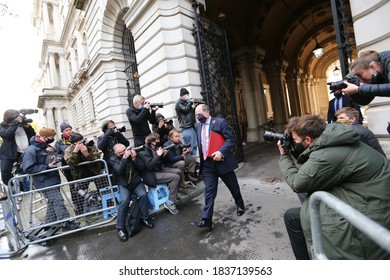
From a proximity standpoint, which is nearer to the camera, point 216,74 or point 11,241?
point 11,241

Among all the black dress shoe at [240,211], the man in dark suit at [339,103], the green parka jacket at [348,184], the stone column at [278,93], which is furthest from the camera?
the stone column at [278,93]

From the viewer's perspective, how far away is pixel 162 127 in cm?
559

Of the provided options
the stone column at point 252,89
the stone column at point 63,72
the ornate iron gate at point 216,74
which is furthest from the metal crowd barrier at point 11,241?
the stone column at point 63,72

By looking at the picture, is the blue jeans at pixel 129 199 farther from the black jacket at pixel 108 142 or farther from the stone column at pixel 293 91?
the stone column at pixel 293 91

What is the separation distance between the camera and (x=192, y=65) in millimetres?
6473

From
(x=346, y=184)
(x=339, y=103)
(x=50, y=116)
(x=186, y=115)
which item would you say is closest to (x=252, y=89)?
(x=186, y=115)

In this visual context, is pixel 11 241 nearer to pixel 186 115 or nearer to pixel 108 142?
pixel 108 142

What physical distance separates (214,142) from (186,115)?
210 cm

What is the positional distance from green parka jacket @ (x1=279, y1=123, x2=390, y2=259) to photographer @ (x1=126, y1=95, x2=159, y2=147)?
12.4ft

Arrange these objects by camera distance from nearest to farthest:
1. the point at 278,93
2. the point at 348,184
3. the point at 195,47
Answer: the point at 348,184, the point at 195,47, the point at 278,93

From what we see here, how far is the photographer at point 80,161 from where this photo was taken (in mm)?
4105

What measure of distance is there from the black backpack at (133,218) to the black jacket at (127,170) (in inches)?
11.6
